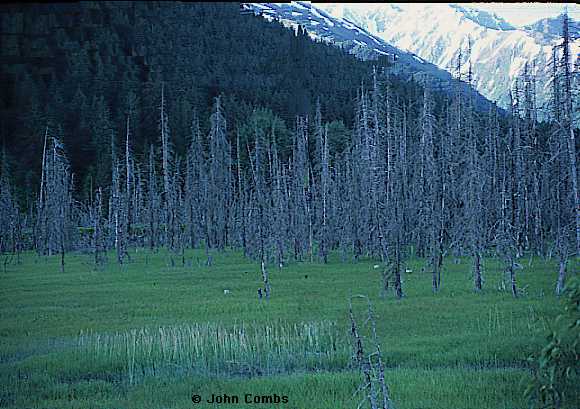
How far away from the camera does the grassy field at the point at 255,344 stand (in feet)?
34.2

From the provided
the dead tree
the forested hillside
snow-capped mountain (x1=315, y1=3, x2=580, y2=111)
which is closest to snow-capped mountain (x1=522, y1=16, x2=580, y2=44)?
snow-capped mountain (x1=315, y1=3, x2=580, y2=111)

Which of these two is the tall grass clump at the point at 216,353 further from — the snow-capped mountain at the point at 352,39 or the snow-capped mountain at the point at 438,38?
the snow-capped mountain at the point at 352,39

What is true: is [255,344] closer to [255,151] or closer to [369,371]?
[369,371]

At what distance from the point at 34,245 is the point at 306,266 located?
30.9 m

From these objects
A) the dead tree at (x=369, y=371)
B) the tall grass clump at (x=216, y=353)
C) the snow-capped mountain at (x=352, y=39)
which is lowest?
the tall grass clump at (x=216, y=353)

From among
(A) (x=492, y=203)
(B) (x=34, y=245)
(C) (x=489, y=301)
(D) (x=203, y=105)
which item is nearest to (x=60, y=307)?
(C) (x=489, y=301)

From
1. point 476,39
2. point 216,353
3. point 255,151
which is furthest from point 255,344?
point 476,39

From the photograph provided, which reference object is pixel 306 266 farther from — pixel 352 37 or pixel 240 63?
pixel 352 37

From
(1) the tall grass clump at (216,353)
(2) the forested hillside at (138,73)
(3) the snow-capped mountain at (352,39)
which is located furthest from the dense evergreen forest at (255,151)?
(1) the tall grass clump at (216,353)

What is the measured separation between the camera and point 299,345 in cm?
1354

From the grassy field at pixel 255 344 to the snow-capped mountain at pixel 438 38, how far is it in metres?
9.28

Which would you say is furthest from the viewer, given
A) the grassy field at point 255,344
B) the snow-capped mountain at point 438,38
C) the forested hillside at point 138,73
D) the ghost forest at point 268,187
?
the snow-capped mountain at point 438,38

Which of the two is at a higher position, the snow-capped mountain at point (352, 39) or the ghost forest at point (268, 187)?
the snow-capped mountain at point (352, 39)

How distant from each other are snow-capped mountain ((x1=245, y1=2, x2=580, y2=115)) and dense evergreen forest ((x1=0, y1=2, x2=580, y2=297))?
243 cm
